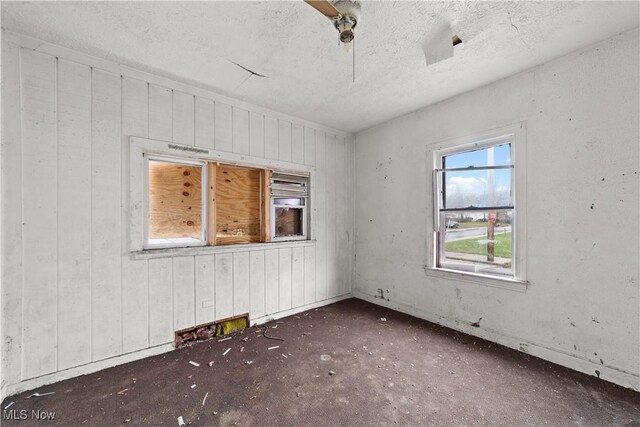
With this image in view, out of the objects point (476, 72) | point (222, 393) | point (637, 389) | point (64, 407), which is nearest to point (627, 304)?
point (637, 389)

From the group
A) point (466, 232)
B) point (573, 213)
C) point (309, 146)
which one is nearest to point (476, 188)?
point (466, 232)

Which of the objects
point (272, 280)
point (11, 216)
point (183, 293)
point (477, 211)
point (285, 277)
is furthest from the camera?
point (285, 277)

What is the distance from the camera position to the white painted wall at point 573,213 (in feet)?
6.21

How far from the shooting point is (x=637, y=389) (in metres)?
1.83

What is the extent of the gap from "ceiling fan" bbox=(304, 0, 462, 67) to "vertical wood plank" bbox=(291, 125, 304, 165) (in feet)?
5.27

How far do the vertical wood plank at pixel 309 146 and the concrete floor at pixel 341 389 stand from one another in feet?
7.37

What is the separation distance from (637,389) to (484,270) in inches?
48.3

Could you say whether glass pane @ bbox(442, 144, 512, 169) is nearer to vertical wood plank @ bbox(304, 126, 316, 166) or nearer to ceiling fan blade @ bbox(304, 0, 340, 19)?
vertical wood plank @ bbox(304, 126, 316, 166)

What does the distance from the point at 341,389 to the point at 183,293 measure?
5.63 feet

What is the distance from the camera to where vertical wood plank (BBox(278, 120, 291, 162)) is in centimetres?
328

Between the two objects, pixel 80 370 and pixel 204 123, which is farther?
pixel 204 123

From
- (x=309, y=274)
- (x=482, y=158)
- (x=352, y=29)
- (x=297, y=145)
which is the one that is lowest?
(x=309, y=274)

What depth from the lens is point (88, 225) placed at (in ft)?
6.93

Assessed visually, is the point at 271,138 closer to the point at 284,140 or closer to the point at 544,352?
the point at 284,140
